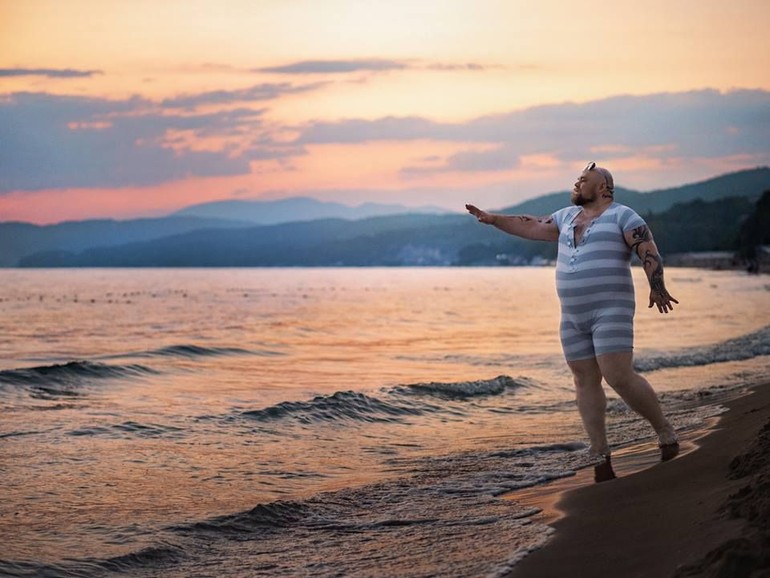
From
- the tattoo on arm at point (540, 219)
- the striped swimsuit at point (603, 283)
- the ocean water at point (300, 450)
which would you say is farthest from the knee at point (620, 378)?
the tattoo on arm at point (540, 219)

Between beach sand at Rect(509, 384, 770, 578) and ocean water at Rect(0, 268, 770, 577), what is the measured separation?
0.26m

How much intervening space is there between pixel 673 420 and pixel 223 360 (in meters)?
15.1

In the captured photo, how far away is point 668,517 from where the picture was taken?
5.12 m

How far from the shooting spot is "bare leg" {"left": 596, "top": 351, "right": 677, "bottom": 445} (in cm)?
743

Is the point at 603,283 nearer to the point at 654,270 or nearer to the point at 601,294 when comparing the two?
the point at 601,294

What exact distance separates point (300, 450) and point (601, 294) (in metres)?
4.37

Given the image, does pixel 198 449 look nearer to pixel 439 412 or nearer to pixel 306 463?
pixel 306 463

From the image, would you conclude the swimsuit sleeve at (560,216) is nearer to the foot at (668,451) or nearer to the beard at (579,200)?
the beard at (579,200)

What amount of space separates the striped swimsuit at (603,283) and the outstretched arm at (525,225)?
1.37 feet

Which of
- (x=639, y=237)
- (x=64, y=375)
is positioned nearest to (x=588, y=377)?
(x=639, y=237)

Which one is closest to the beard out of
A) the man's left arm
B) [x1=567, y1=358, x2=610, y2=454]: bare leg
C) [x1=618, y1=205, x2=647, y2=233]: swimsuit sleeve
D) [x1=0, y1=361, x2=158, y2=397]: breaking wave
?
[x1=618, y1=205, x2=647, y2=233]: swimsuit sleeve

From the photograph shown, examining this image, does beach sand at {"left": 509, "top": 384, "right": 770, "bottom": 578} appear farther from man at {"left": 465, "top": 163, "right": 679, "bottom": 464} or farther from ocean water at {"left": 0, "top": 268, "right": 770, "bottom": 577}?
man at {"left": 465, "top": 163, "right": 679, "bottom": 464}

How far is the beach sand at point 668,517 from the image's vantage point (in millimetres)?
4078

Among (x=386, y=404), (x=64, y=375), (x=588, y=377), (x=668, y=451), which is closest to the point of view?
(x=668, y=451)
